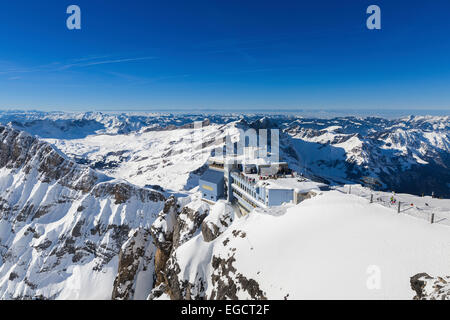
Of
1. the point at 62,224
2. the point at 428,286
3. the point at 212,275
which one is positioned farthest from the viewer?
the point at 62,224

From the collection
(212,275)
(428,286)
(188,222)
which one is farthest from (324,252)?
(188,222)

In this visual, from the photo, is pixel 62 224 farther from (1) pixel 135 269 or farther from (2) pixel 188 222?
(2) pixel 188 222

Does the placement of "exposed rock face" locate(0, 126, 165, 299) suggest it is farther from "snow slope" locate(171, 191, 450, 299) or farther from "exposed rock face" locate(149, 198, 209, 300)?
"snow slope" locate(171, 191, 450, 299)

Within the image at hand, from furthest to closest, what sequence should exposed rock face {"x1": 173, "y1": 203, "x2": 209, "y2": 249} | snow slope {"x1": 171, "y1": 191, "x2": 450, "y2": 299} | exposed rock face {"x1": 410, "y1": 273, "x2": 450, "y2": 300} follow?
exposed rock face {"x1": 173, "y1": 203, "x2": 209, "y2": 249}
snow slope {"x1": 171, "y1": 191, "x2": 450, "y2": 299}
exposed rock face {"x1": 410, "y1": 273, "x2": 450, "y2": 300}

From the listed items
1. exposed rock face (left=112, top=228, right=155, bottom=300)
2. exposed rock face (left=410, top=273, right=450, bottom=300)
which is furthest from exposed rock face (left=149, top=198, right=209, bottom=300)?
exposed rock face (left=410, top=273, right=450, bottom=300)

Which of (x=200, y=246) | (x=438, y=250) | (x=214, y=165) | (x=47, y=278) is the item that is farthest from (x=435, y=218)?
(x=47, y=278)

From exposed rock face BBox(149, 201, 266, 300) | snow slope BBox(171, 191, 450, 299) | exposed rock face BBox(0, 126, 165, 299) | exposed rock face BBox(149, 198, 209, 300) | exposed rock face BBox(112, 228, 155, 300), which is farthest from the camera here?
exposed rock face BBox(0, 126, 165, 299)

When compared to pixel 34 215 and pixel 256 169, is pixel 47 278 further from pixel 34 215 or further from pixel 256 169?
pixel 256 169
